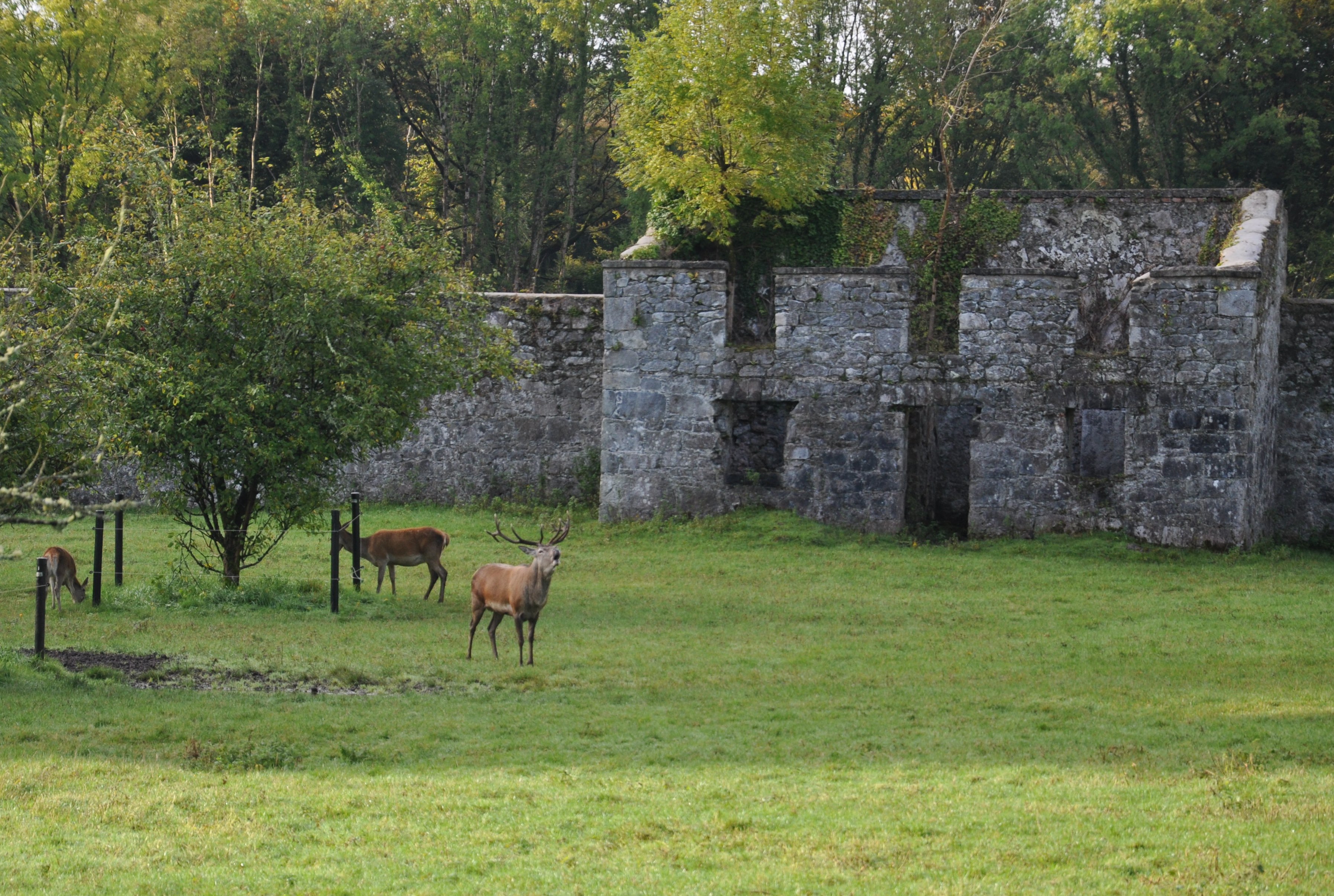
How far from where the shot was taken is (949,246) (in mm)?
22703

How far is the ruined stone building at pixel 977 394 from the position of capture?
19156 millimetres

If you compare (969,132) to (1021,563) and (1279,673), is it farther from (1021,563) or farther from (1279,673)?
(1279,673)

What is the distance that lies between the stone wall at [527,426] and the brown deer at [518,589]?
9.92 metres

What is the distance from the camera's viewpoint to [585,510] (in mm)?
22125

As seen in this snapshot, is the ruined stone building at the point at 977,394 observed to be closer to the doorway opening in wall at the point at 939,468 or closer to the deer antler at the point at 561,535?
the doorway opening in wall at the point at 939,468

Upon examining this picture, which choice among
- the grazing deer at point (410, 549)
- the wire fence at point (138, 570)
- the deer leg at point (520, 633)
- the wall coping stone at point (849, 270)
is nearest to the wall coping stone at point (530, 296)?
the wall coping stone at point (849, 270)

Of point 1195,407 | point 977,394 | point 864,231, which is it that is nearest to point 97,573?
point 977,394

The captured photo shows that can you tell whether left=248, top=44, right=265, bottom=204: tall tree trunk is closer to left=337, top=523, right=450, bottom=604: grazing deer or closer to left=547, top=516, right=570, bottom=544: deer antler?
left=337, top=523, right=450, bottom=604: grazing deer

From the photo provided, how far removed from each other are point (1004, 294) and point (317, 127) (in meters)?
23.3

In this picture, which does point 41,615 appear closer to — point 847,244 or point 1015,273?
point 1015,273

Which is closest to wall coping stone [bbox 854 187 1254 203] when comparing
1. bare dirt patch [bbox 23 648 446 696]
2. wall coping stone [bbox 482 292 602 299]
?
wall coping stone [bbox 482 292 602 299]

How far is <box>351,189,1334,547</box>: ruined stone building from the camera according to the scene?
19.2 m

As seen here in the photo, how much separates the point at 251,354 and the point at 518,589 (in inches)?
177

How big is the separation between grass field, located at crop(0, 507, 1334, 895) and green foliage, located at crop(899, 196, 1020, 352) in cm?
624
